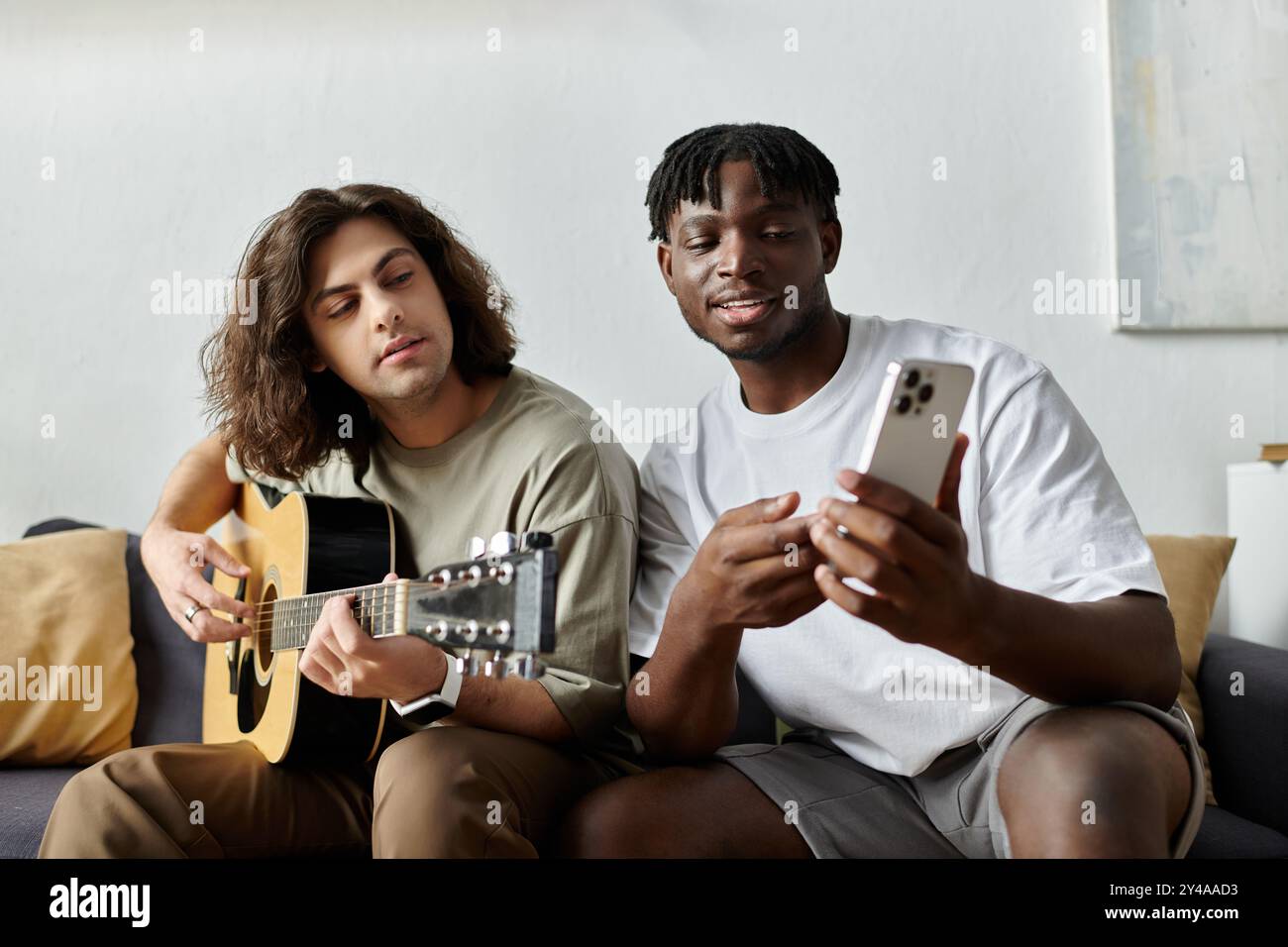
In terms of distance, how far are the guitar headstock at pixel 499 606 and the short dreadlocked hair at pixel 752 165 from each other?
0.59 m

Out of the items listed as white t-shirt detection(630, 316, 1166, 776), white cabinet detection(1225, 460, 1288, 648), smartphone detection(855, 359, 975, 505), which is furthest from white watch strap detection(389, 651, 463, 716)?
white cabinet detection(1225, 460, 1288, 648)

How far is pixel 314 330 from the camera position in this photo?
5.57ft

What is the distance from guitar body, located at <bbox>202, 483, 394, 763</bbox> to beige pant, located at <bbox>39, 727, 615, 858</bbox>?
0.05 metres

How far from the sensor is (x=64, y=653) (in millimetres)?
A: 1966

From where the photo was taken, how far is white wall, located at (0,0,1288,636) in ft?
7.86

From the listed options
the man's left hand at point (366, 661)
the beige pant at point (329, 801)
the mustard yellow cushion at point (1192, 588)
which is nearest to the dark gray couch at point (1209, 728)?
the mustard yellow cushion at point (1192, 588)

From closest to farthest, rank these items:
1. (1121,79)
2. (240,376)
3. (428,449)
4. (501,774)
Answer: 1. (501,774)
2. (428,449)
3. (240,376)
4. (1121,79)

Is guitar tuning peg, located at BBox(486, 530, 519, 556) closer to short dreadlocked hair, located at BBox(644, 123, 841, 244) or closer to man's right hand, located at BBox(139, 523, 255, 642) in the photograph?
short dreadlocked hair, located at BBox(644, 123, 841, 244)

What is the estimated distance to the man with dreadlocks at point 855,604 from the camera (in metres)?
1.00

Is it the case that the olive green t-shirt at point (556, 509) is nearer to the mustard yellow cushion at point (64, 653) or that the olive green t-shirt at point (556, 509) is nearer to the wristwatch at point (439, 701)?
the wristwatch at point (439, 701)

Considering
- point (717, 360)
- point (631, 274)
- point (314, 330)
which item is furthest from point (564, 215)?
point (314, 330)

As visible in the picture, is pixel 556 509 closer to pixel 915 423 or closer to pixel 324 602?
pixel 324 602
